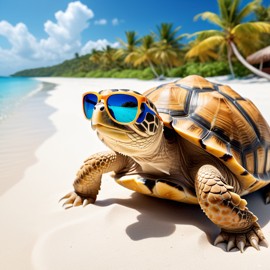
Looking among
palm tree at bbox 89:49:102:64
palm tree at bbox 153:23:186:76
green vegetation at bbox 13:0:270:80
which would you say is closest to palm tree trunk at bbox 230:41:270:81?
green vegetation at bbox 13:0:270:80

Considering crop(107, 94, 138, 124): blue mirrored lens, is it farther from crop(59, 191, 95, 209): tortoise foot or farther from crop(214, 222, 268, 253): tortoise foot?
crop(59, 191, 95, 209): tortoise foot

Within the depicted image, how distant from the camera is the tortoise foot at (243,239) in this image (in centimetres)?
175

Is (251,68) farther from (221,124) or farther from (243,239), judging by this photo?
(243,239)

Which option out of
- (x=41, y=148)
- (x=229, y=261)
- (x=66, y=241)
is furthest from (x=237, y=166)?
(x=41, y=148)

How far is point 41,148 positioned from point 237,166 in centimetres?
351

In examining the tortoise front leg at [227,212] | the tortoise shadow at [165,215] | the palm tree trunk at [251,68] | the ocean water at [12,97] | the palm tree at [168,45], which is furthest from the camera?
the palm tree at [168,45]

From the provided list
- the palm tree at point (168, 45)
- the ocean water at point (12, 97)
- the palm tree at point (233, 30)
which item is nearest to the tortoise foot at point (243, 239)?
the ocean water at point (12, 97)

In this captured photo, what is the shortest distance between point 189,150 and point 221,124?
1.14 ft

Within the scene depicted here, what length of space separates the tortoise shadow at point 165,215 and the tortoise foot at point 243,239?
0.05 meters

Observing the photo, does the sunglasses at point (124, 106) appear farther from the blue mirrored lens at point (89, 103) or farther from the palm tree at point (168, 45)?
the palm tree at point (168, 45)

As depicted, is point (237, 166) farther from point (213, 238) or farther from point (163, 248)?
point (163, 248)

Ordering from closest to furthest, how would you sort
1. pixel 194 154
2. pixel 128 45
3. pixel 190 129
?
pixel 190 129 → pixel 194 154 → pixel 128 45

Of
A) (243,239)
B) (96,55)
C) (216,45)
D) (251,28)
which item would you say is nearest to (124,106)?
(243,239)

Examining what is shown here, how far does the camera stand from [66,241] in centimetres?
187
